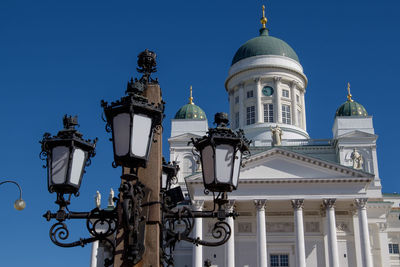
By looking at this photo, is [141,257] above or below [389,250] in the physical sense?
below

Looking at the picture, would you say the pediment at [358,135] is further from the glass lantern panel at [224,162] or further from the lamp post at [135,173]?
the glass lantern panel at [224,162]

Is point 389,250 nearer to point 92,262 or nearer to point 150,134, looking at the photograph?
point 92,262

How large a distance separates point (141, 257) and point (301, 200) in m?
35.5

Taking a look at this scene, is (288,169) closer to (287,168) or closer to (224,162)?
(287,168)

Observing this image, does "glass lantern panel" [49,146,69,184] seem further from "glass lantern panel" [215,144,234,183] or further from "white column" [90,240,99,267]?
"white column" [90,240,99,267]

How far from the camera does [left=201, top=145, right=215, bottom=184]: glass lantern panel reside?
6598 millimetres

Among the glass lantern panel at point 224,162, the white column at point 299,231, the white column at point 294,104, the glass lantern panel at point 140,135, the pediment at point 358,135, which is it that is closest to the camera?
the glass lantern panel at point 140,135

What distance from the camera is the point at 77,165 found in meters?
6.51

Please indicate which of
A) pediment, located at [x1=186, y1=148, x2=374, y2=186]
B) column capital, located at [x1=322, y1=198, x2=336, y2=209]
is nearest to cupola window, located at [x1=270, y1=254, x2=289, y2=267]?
column capital, located at [x1=322, y1=198, x2=336, y2=209]

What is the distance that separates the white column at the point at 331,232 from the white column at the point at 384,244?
25.6 feet

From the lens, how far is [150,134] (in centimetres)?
593

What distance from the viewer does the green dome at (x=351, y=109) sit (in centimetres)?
5259

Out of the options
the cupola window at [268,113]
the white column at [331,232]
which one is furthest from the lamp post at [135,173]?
the cupola window at [268,113]

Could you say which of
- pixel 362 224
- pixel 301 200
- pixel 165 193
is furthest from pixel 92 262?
pixel 165 193
